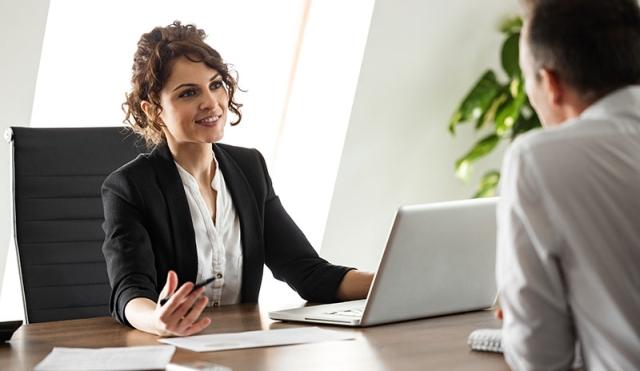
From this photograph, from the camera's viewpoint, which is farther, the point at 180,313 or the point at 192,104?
the point at 192,104

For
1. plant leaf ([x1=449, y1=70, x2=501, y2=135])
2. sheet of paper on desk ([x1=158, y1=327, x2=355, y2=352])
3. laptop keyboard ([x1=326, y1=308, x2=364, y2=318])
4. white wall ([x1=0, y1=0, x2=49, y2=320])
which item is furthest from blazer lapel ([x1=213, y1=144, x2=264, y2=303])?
plant leaf ([x1=449, y1=70, x2=501, y2=135])

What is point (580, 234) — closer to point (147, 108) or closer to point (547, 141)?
point (547, 141)

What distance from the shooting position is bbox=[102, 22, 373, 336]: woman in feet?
8.17

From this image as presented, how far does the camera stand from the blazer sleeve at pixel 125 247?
229cm

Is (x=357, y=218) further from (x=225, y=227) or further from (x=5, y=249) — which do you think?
(x=225, y=227)

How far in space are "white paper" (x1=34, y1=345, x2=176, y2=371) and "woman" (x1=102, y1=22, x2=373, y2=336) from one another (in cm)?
43

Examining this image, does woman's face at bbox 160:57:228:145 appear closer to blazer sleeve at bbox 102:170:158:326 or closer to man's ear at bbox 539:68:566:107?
blazer sleeve at bbox 102:170:158:326

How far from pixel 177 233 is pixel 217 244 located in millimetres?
129

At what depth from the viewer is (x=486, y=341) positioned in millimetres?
1878

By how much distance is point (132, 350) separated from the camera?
6.20 feet

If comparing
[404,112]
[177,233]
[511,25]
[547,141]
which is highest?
[511,25]

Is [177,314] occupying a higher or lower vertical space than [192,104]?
lower

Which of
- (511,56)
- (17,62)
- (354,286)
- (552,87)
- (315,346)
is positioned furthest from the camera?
(511,56)

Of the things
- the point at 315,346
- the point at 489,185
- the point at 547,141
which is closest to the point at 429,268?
the point at 315,346
